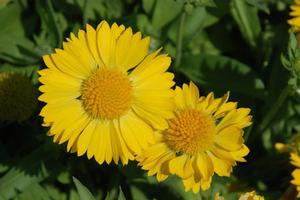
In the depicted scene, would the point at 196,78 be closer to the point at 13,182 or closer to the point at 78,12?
the point at 78,12

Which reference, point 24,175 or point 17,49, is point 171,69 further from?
point 24,175

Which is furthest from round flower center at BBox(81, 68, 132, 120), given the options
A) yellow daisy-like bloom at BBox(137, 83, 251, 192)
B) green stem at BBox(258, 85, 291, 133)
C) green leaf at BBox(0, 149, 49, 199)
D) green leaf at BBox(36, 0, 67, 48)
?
green stem at BBox(258, 85, 291, 133)

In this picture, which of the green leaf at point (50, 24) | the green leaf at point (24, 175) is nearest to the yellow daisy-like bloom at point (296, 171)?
the green leaf at point (24, 175)

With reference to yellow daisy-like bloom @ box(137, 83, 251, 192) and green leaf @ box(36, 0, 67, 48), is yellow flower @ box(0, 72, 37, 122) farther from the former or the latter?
yellow daisy-like bloom @ box(137, 83, 251, 192)

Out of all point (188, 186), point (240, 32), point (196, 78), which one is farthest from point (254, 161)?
point (188, 186)

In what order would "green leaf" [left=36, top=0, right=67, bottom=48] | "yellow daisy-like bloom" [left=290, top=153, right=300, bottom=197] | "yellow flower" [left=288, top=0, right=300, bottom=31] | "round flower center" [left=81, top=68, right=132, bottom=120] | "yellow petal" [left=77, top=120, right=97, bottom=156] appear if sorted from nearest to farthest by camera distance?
"yellow petal" [left=77, top=120, right=97, bottom=156] < "round flower center" [left=81, top=68, right=132, bottom=120] < "yellow daisy-like bloom" [left=290, top=153, right=300, bottom=197] < "yellow flower" [left=288, top=0, right=300, bottom=31] < "green leaf" [left=36, top=0, right=67, bottom=48]
